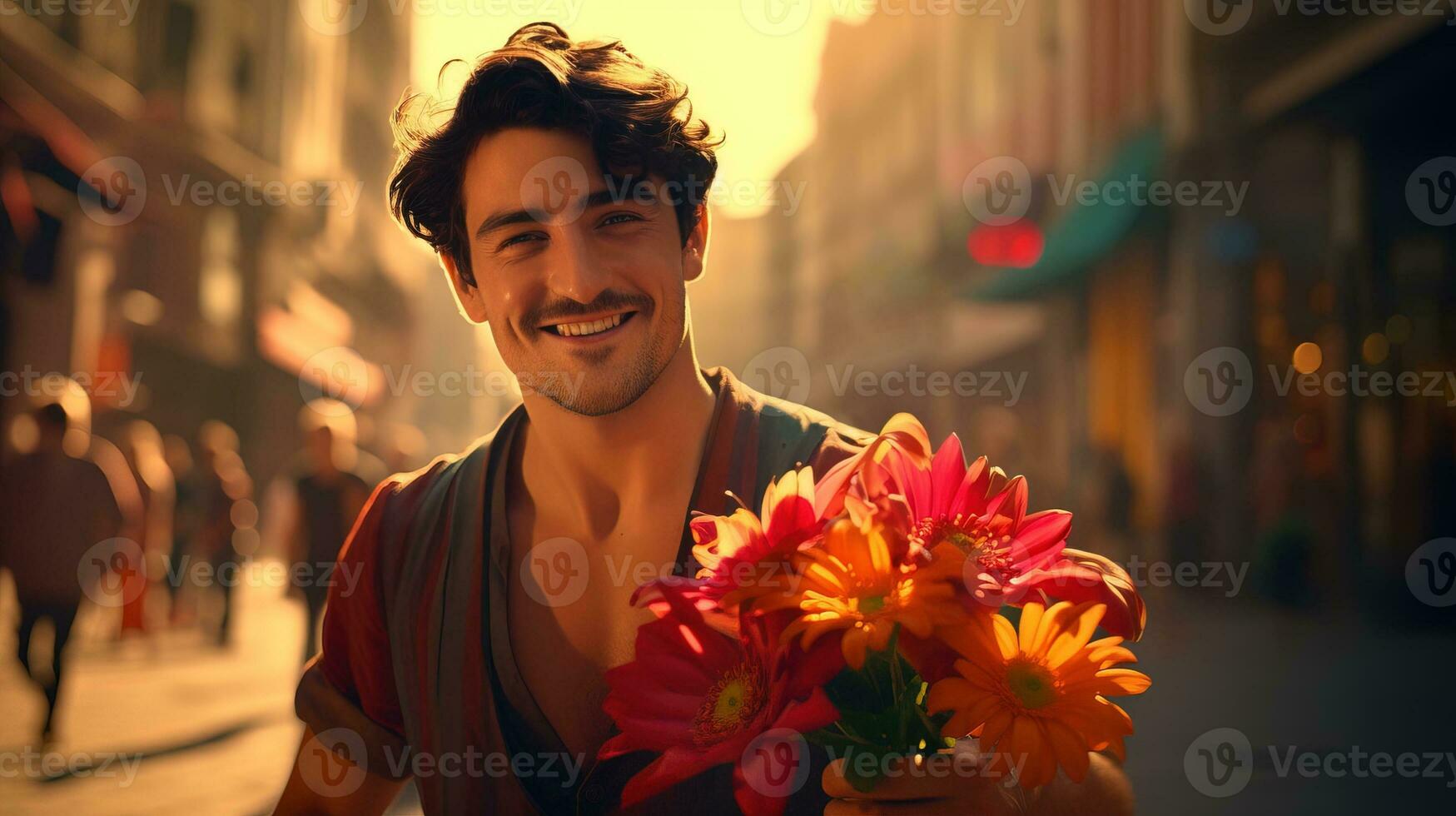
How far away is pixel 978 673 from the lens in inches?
40.6

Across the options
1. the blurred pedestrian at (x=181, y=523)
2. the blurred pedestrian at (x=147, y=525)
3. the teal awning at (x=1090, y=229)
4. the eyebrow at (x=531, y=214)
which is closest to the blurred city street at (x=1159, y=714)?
the blurred pedestrian at (x=147, y=525)

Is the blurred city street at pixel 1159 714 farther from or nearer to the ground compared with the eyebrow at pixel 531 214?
nearer to the ground

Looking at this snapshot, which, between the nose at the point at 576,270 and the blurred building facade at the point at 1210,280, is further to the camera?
the blurred building facade at the point at 1210,280

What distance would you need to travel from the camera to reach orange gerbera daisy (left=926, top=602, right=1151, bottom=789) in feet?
3.30

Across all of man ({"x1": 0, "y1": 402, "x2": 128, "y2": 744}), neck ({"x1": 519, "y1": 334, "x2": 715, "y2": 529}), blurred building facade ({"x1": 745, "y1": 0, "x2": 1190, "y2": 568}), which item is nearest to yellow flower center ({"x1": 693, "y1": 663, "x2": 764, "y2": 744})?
neck ({"x1": 519, "y1": 334, "x2": 715, "y2": 529})

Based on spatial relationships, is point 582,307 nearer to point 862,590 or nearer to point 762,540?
point 762,540

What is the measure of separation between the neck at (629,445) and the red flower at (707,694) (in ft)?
2.05

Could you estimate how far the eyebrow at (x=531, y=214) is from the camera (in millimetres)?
1639

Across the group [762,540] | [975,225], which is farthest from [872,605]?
[975,225]

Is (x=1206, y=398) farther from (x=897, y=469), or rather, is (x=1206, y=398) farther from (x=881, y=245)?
(x=881, y=245)

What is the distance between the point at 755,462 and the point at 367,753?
708 millimetres

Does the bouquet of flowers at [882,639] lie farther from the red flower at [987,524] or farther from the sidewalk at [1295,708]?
the sidewalk at [1295,708]

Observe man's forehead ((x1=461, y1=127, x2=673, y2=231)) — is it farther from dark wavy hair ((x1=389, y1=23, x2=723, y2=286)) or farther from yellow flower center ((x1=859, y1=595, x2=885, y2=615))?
yellow flower center ((x1=859, y1=595, x2=885, y2=615))

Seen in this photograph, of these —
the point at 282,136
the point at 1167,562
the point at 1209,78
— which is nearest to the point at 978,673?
the point at 1167,562
